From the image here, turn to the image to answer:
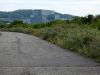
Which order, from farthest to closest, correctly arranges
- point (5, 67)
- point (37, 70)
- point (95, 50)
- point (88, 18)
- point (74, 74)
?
point (88, 18)
point (95, 50)
point (5, 67)
point (37, 70)
point (74, 74)

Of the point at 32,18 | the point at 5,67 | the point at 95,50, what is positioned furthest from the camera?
the point at 32,18

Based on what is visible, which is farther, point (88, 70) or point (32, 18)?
point (32, 18)

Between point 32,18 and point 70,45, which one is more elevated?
point 70,45

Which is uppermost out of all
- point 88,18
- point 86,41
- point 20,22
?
point 86,41

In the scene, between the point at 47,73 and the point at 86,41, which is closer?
the point at 47,73

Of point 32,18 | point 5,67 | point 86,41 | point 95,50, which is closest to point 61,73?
point 5,67

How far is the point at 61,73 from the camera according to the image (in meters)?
12.4

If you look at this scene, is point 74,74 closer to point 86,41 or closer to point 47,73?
point 47,73

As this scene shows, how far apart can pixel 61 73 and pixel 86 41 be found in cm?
1232

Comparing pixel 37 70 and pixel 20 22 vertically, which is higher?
pixel 37 70

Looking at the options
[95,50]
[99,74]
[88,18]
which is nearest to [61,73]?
[99,74]

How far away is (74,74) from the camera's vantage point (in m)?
12.2

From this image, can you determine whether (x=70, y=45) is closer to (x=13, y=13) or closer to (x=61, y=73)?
(x=61, y=73)

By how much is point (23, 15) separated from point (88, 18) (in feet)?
260
